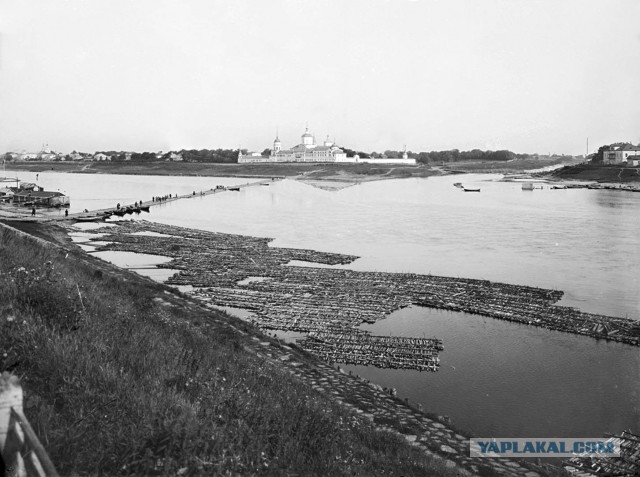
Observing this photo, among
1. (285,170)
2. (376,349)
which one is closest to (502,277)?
(376,349)

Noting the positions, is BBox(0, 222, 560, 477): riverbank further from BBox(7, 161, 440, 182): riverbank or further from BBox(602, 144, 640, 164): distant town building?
BBox(602, 144, 640, 164): distant town building

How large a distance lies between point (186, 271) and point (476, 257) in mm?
16620

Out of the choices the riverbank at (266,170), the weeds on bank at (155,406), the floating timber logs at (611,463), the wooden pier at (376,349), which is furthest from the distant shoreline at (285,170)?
the weeds on bank at (155,406)

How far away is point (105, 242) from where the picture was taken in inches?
1383

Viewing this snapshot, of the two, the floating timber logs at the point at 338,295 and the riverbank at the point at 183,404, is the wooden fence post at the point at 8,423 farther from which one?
the floating timber logs at the point at 338,295

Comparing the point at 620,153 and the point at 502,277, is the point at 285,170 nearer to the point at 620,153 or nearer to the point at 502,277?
the point at 620,153

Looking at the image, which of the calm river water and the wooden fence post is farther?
the calm river water

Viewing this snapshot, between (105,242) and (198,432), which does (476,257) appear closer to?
(105,242)

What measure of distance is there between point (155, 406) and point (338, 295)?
15494mm

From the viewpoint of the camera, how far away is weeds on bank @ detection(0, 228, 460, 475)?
5.67 m

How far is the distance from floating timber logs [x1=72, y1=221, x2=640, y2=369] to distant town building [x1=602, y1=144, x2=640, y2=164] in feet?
394

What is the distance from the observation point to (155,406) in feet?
21.5

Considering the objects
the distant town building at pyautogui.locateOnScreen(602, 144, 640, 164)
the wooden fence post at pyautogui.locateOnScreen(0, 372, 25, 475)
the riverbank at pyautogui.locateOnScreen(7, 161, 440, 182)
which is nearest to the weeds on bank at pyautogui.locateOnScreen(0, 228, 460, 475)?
the wooden fence post at pyautogui.locateOnScreen(0, 372, 25, 475)

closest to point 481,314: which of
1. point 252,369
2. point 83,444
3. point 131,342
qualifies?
point 252,369
